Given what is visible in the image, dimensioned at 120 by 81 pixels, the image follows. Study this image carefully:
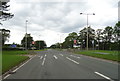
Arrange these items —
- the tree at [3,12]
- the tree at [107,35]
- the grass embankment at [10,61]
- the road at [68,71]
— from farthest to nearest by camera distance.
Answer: the tree at [107,35] → the tree at [3,12] → the grass embankment at [10,61] → the road at [68,71]

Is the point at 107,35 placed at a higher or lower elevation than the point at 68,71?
higher

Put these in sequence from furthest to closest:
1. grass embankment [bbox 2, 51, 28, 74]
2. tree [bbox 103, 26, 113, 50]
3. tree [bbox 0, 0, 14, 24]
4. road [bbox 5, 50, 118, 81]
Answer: tree [bbox 103, 26, 113, 50], tree [bbox 0, 0, 14, 24], grass embankment [bbox 2, 51, 28, 74], road [bbox 5, 50, 118, 81]

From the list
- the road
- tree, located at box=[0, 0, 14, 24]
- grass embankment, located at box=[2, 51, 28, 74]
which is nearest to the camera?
the road

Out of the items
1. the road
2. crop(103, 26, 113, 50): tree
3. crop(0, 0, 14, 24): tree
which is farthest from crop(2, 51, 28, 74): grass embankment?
crop(103, 26, 113, 50): tree

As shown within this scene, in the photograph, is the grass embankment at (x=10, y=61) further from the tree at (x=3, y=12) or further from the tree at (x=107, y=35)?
the tree at (x=107, y=35)

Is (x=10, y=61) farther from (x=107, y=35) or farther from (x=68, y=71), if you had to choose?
(x=107, y=35)

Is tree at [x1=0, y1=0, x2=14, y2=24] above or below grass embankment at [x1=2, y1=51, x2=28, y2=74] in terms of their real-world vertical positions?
above

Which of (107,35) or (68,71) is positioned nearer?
(68,71)

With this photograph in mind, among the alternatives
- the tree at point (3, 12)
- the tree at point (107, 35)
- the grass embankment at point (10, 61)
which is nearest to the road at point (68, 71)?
the grass embankment at point (10, 61)

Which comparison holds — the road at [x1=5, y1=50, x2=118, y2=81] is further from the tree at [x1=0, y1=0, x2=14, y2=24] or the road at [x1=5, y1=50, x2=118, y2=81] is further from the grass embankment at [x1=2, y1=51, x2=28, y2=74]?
the tree at [x1=0, y1=0, x2=14, y2=24]

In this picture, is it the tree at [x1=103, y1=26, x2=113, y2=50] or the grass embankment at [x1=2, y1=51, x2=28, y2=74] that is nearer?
the grass embankment at [x1=2, y1=51, x2=28, y2=74]

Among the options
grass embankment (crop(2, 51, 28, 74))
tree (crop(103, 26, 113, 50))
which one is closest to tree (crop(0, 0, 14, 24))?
grass embankment (crop(2, 51, 28, 74))

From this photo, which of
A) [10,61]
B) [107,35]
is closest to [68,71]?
[10,61]

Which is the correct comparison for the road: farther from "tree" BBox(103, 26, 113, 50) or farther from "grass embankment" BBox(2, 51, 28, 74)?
"tree" BBox(103, 26, 113, 50)
